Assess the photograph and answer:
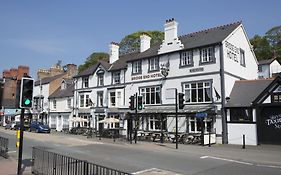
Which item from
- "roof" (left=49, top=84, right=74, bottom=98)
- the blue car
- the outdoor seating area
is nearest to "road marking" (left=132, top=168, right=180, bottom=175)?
the outdoor seating area

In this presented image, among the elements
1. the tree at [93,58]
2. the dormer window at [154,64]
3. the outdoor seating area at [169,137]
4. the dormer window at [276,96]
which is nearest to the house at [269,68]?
the dormer window at [154,64]

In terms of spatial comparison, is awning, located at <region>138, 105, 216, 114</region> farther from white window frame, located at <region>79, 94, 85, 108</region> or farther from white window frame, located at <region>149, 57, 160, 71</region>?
white window frame, located at <region>79, 94, 85, 108</region>

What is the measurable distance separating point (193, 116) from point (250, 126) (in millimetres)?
5285

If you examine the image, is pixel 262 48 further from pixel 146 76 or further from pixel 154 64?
pixel 146 76

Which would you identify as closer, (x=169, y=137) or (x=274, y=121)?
(x=274, y=121)

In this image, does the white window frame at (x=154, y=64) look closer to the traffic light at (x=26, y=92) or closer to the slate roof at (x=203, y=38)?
the slate roof at (x=203, y=38)

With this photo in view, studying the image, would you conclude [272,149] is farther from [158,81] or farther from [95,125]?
[95,125]

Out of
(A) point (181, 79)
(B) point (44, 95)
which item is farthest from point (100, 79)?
(B) point (44, 95)

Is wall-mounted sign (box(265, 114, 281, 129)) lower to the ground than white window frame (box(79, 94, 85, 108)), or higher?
lower

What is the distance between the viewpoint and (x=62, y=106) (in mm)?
47375

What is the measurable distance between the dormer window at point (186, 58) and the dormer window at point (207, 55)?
1254mm

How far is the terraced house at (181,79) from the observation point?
26734 mm

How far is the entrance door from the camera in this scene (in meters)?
23.6

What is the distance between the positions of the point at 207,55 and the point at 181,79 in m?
3.61
